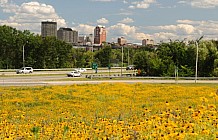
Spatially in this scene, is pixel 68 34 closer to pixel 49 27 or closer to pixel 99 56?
pixel 49 27

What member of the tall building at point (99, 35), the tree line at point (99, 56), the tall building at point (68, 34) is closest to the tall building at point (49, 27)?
the tall building at point (68, 34)

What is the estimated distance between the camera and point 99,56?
108438mm

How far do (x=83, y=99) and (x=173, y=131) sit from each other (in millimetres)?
19972

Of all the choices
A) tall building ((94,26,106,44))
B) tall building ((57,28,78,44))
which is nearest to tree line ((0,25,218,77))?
tall building ((57,28,78,44))

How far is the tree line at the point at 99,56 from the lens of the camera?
63.0 meters

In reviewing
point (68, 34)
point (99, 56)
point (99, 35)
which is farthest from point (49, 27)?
point (99, 56)

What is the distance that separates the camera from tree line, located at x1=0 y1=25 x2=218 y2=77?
207 ft

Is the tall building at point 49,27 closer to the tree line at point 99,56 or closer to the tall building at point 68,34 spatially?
the tall building at point 68,34

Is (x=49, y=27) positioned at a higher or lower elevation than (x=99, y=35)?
higher

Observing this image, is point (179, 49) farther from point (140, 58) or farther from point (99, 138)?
point (99, 138)

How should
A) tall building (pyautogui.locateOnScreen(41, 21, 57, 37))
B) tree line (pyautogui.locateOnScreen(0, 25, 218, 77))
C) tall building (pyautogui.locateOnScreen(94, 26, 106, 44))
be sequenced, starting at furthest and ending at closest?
tall building (pyautogui.locateOnScreen(94, 26, 106, 44)), tall building (pyautogui.locateOnScreen(41, 21, 57, 37)), tree line (pyautogui.locateOnScreen(0, 25, 218, 77))

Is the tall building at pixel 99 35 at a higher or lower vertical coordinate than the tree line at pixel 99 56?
higher

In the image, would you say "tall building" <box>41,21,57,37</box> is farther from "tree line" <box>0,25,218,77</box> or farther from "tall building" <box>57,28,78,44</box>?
"tree line" <box>0,25,218,77</box>

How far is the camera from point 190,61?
64.6m
